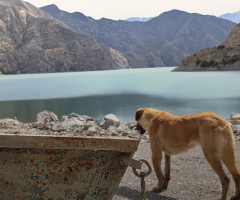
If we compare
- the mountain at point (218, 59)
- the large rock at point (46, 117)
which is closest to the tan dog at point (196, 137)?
the large rock at point (46, 117)

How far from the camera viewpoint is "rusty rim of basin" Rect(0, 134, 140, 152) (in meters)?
3.88

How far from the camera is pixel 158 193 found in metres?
6.88

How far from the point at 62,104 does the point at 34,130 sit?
22242mm

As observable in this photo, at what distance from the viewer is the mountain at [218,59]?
323 ft

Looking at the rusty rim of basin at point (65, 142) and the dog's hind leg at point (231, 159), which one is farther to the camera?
the dog's hind leg at point (231, 159)

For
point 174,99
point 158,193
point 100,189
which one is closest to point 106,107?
point 174,99

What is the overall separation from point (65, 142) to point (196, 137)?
284cm

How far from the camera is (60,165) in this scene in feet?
13.5

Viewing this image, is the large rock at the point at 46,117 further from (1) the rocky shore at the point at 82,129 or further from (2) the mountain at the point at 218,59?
(2) the mountain at the point at 218,59

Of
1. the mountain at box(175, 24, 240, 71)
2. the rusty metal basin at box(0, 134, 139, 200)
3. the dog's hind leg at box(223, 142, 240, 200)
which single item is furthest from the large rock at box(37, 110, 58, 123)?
the mountain at box(175, 24, 240, 71)

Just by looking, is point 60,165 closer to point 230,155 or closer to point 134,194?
point 230,155

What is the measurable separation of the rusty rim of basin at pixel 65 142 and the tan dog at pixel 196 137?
2084mm

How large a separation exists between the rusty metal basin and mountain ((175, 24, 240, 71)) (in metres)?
98.0

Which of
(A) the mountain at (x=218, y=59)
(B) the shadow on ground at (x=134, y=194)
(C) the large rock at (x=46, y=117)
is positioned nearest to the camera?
(B) the shadow on ground at (x=134, y=194)
